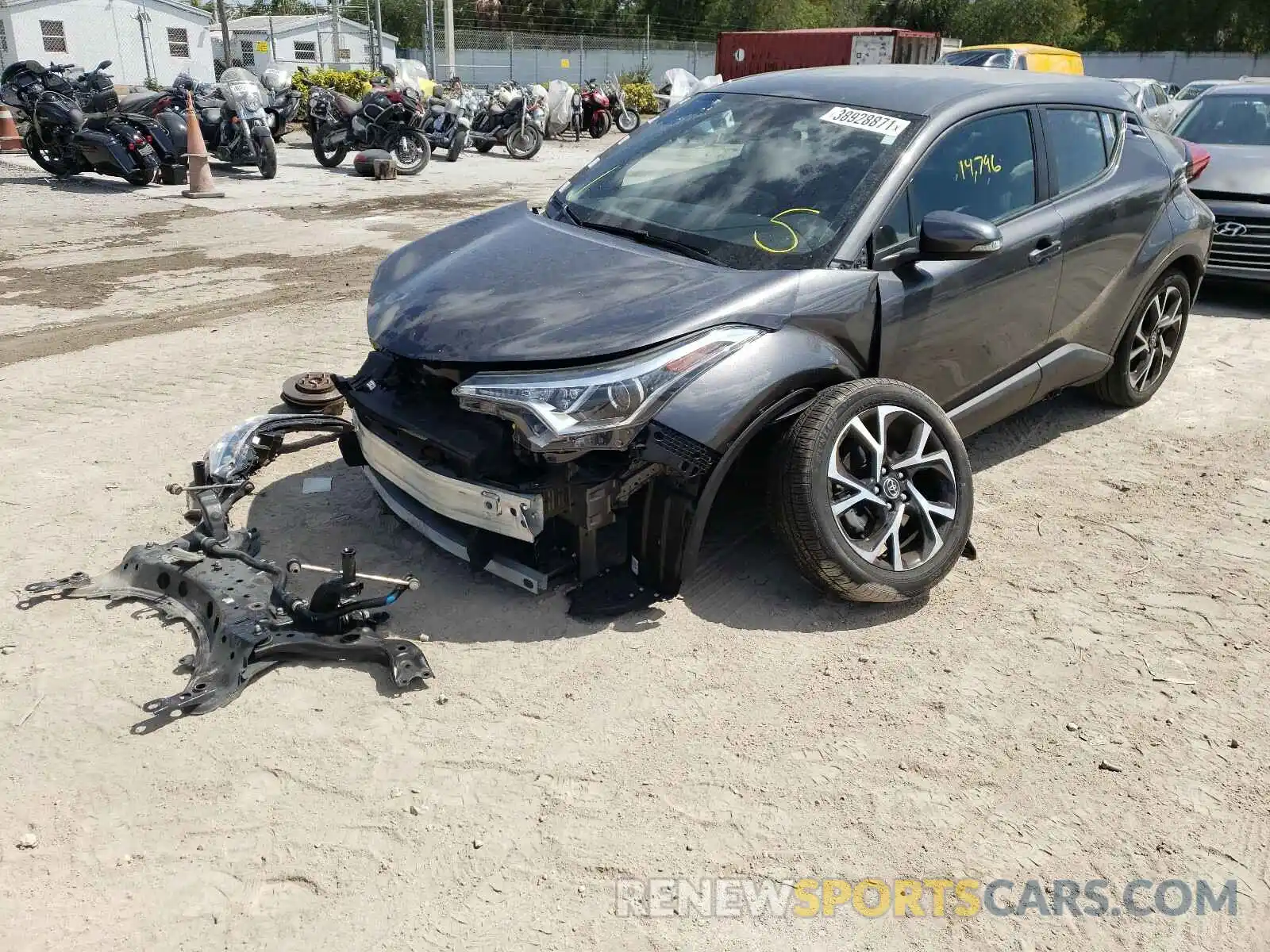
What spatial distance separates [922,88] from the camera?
4160 mm

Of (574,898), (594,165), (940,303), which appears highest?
(594,165)

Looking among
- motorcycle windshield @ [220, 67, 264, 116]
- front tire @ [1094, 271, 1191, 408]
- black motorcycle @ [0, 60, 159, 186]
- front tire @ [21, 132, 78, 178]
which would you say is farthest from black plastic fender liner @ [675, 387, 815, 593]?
front tire @ [21, 132, 78, 178]

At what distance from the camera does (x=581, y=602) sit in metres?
3.53

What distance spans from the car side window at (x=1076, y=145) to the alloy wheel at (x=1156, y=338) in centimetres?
93

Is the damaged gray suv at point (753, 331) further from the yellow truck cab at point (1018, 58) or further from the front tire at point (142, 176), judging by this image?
the yellow truck cab at point (1018, 58)

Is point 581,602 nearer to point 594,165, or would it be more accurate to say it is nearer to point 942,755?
point 942,755

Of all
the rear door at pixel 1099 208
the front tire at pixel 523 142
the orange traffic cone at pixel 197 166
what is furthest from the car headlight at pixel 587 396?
the front tire at pixel 523 142

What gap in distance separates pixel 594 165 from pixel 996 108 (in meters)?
1.74

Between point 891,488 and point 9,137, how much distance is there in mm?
17220

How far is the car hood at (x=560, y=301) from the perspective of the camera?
129 inches

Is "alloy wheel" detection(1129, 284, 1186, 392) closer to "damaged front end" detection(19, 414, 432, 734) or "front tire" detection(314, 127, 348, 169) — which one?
"damaged front end" detection(19, 414, 432, 734)

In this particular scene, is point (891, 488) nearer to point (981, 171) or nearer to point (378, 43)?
point (981, 171)

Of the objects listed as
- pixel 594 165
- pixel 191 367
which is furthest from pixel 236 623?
pixel 191 367

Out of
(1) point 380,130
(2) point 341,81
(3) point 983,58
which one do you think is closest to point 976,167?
(1) point 380,130
